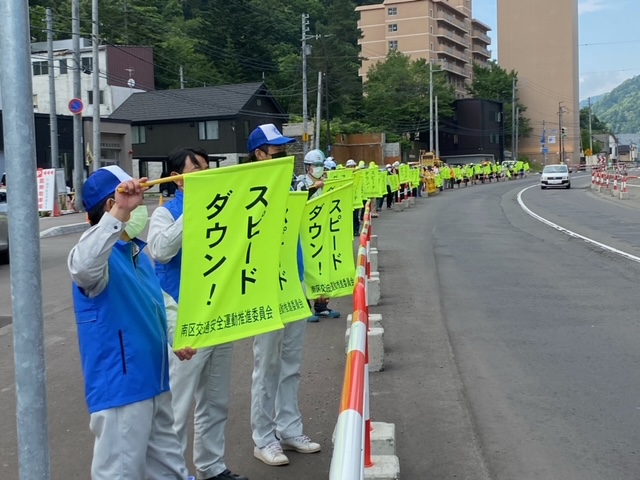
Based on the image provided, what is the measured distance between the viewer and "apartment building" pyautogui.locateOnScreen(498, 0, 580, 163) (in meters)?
110

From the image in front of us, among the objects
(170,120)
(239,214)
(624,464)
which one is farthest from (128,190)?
(170,120)

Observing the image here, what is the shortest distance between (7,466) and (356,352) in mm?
2992

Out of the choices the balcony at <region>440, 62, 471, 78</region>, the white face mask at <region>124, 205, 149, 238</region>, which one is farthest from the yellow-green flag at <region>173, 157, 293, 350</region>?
the balcony at <region>440, 62, 471, 78</region>

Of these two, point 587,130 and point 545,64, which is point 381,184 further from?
point 587,130

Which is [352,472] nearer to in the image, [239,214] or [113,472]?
[113,472]

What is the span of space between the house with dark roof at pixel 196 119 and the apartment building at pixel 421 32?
46863 millimetres

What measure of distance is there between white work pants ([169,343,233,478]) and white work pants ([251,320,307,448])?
0.50 meters

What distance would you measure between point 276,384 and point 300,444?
423mm

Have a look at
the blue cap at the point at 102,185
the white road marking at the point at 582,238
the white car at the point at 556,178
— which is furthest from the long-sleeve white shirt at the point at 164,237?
the white car at the point at 556,178

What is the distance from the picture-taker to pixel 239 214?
12.8ft

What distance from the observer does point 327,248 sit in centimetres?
646

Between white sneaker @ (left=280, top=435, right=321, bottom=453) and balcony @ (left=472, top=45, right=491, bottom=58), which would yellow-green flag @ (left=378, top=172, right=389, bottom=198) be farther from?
balcony @ (left=472, top=45, right=491, bottom=58)

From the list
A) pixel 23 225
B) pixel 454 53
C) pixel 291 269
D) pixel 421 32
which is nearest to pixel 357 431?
pixel 23 225

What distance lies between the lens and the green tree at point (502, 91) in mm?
108125
